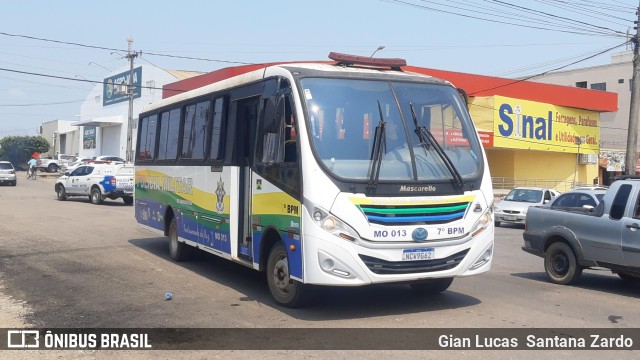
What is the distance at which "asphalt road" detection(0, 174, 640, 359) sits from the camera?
313 inches

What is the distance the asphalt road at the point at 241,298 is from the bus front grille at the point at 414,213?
117 centimetres

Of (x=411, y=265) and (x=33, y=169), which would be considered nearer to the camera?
(x=411, y=265)

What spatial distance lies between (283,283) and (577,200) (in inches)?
226

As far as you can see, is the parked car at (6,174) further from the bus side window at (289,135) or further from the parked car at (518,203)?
the bus side window at (289,135)

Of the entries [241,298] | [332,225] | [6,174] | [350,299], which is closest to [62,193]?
[6,174]

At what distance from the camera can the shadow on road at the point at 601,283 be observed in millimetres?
10664

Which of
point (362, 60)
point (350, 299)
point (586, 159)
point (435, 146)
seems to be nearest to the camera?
point (435, 146)

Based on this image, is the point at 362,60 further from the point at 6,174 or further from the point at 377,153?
the point at 6,174

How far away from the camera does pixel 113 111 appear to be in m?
78.3

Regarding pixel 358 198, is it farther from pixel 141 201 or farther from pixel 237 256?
pixel 141 201

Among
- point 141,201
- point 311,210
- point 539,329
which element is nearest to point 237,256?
point 311,210

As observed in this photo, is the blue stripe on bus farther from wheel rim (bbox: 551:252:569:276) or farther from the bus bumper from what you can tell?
wheel rim (bbox: 551:252:569:276)

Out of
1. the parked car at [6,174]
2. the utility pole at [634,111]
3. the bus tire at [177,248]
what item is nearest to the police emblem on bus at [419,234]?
the bus tire at [177,248]

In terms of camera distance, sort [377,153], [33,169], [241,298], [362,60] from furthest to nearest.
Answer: [33,169] → [241,298] → [362,60] → [377,153]
